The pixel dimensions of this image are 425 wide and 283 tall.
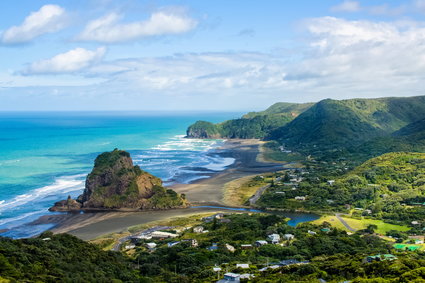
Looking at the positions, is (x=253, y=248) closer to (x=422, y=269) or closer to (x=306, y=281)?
(x=306, y=281)

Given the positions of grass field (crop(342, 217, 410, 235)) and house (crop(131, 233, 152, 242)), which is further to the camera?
grass field (crop(342, 217, 410, 235))

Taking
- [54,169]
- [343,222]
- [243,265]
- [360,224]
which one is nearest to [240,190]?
[343,222]

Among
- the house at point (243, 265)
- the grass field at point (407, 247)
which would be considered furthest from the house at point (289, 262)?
the grass field at point (407, 247)

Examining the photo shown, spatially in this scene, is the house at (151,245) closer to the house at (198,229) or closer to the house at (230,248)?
the house at (198,229)

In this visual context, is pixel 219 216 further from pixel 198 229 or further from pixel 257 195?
pixel 257 195

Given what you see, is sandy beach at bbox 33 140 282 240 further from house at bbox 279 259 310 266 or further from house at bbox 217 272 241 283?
house at bbox 279 259 310 266

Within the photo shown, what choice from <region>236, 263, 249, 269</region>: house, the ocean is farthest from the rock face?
<region>236, 263, 249, 269</region>: house

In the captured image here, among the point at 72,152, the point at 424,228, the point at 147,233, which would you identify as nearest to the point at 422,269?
the point at 424,228

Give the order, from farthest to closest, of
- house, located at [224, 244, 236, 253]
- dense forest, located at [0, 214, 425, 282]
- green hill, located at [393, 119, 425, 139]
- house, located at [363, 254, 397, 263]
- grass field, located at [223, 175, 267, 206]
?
green hill, located at [393, 119, 425, 139], grass field, located at [223, 175, 267, 206], house, located at [224, 244, 236, 253], house, located at [363, 254, 397, 263], dense forest, located at [0, 214, 425, 282]
